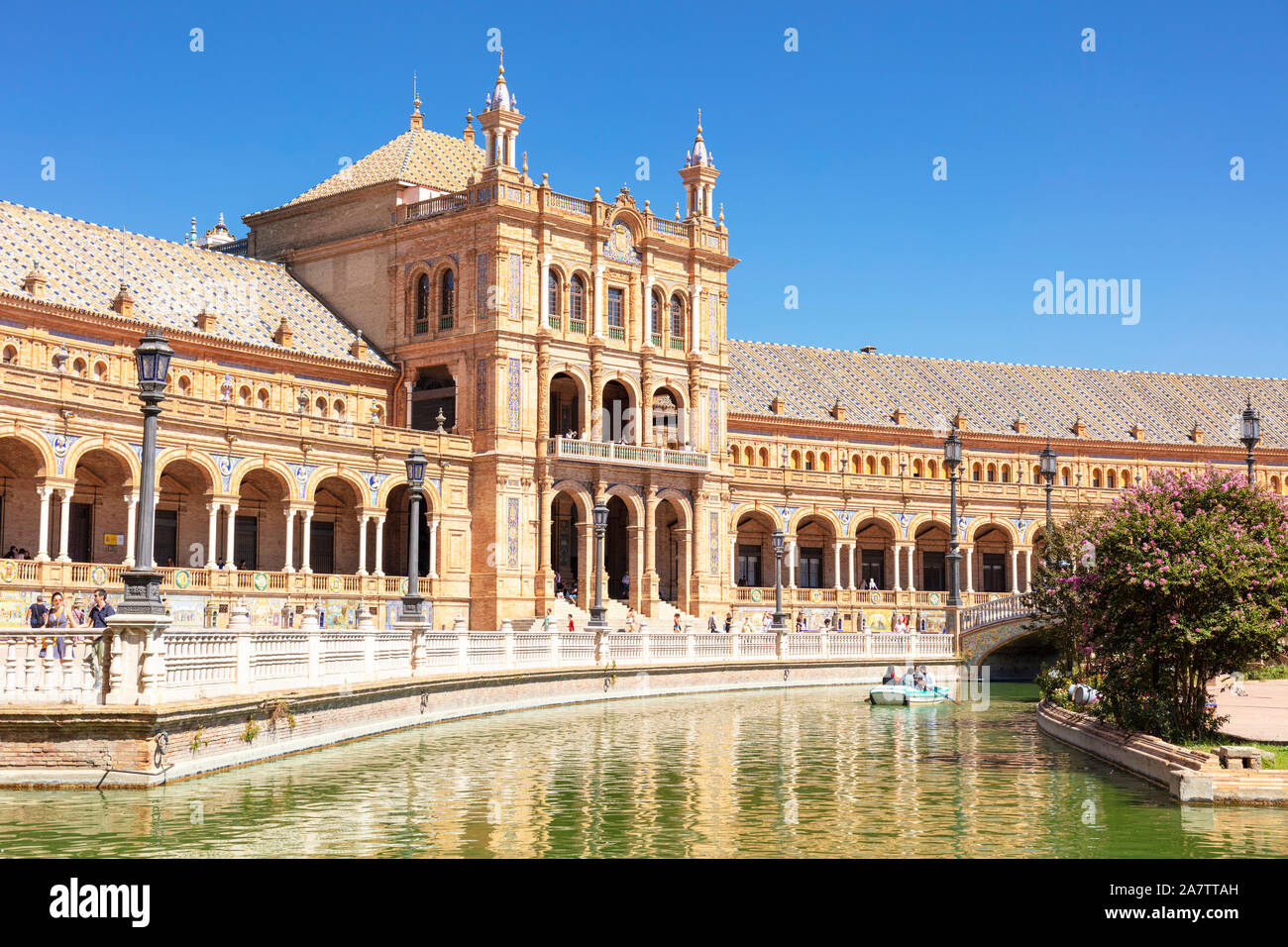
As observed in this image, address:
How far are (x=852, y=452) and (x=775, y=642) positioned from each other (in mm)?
28493

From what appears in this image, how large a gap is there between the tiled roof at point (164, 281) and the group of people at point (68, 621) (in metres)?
13.0

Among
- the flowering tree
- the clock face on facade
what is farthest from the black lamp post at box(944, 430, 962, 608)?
the flowering tree

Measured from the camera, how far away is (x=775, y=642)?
4716cm

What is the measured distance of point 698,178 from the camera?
205 feet

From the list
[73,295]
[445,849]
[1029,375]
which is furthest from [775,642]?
[1029,375]

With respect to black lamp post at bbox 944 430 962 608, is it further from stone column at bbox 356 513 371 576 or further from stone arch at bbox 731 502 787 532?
stone column at bbox 356 513 371 576

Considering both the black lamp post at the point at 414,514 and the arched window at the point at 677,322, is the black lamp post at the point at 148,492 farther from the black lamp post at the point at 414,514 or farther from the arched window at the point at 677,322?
the arched window at the point at 677,322

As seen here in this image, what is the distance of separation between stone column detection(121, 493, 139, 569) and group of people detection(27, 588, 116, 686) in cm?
407

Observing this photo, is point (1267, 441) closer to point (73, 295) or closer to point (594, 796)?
point (73, 295)

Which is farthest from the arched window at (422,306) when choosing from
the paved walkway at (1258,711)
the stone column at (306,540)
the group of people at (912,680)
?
the paved walkway at (1258,711)

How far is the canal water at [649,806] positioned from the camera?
15.4 metres

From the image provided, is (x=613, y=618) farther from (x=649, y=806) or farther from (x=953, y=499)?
(x=649, y=806)

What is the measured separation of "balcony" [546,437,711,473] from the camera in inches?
2168
